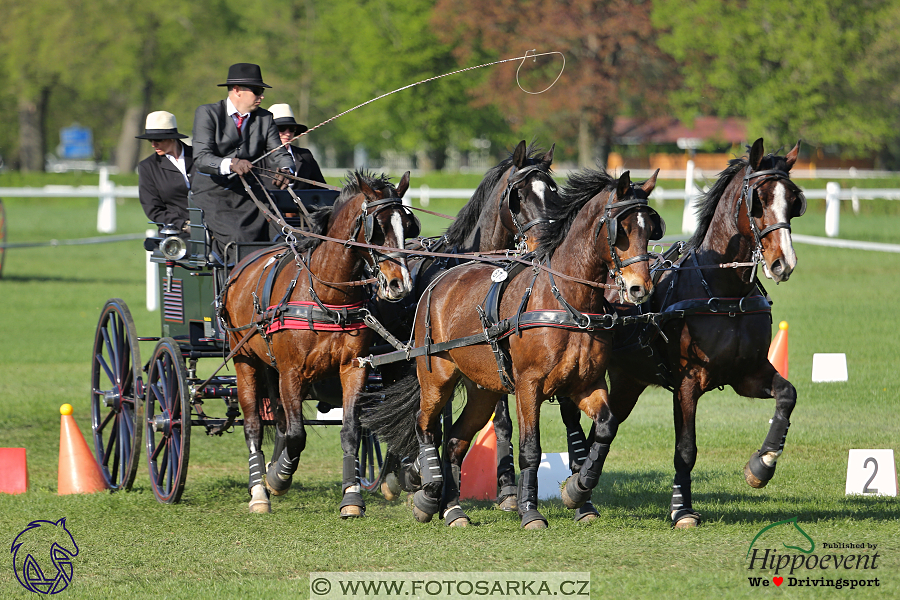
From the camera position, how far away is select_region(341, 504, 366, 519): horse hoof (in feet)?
23.1

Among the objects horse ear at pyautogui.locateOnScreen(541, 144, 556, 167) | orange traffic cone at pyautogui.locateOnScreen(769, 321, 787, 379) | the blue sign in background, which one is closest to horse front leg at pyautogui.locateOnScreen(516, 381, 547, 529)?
horse ear at pyautogui.locateOnScreen(541, 144, 556, 167)

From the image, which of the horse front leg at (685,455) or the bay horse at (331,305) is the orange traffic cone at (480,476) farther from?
the horse front leg at (685,455)

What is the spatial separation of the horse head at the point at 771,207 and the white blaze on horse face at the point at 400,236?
1.92m

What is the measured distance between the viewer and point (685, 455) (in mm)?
6535

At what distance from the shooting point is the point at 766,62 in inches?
1797

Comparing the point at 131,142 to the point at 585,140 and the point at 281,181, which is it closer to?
the point at 585,140

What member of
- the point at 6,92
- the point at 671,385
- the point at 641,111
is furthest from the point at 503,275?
the point at 6,92

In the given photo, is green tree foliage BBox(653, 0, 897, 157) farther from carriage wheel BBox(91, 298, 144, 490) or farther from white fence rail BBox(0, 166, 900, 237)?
carriage wheel BBox(91, 298, 144, 490)

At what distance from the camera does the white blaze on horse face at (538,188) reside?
7.16 meters

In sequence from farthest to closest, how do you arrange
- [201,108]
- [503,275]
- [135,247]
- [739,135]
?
[739,135] < [135,247] < [201,108] < [503,275]

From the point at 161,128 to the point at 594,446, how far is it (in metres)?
4.69

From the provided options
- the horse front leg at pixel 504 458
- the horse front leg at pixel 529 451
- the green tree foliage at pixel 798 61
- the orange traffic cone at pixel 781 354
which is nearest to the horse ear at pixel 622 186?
the horse front leg at pixel 529 451

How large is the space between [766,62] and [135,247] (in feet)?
92.6

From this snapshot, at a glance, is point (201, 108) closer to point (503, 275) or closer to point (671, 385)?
point (503, 275)
